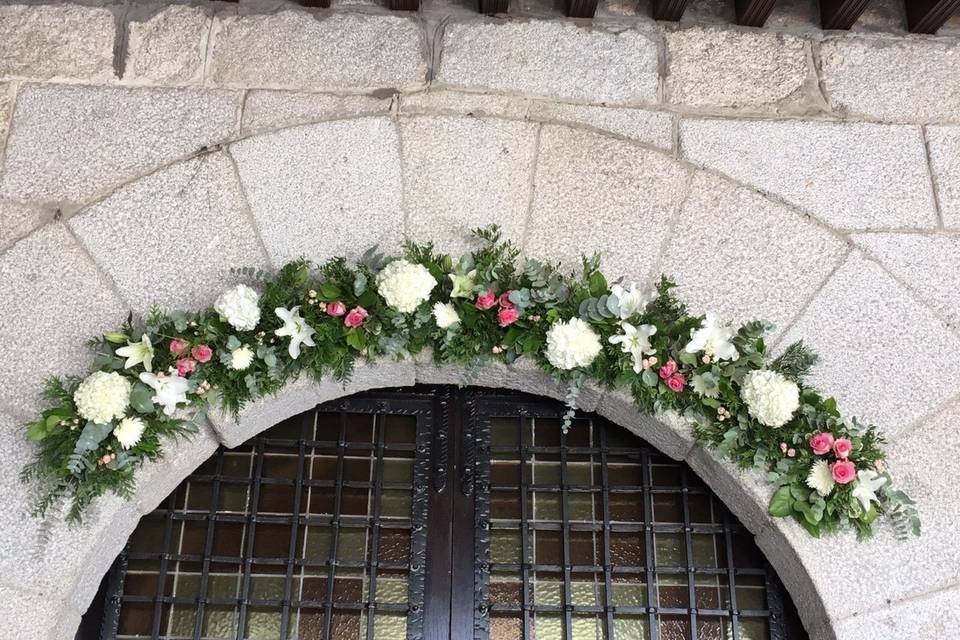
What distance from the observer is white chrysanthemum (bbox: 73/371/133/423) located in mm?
2422

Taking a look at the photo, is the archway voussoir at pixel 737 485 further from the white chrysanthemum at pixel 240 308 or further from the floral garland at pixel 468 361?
the white chrysanthemum at pixel 240 308

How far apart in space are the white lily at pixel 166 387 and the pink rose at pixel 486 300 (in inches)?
34.2

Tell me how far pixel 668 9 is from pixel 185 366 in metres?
1.94

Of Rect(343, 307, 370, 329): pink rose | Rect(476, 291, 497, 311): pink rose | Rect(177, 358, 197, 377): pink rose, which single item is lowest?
Rect(177, 358, 197, 377): pink rose

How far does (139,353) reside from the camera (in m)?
2.54

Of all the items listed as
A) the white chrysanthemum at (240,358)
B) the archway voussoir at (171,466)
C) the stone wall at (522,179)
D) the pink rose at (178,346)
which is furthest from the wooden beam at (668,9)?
the archway voussoir at (171,466)

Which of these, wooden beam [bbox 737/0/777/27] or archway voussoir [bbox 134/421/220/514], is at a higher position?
wooden beam [bbox 737/0/777/27]

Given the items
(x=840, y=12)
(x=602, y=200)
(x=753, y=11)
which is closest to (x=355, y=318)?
(x=602, y=200)


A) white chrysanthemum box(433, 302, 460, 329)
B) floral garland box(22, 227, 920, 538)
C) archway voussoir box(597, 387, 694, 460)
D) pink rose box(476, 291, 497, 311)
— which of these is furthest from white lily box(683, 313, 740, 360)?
white chrysanthemum box(433, 302, 460, 329)

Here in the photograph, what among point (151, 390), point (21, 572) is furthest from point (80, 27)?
point (21, 572)

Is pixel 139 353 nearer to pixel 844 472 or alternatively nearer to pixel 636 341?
pixel 636 341

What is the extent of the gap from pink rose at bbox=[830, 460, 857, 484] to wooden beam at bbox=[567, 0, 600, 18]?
1.66m

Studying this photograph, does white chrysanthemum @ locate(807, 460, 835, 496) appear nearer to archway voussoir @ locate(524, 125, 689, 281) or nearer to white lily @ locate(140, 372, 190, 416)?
archway voussoir @ locate(524, 125, 689, 281)

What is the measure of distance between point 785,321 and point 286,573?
1.75 m
